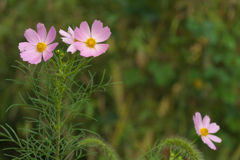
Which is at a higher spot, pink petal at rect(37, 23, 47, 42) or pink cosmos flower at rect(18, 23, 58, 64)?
pink petal at rect(37, 23, 47, 42)

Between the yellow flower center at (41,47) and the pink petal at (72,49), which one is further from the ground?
the pink petal at (72,49)

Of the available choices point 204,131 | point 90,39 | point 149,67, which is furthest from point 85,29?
point 149,67

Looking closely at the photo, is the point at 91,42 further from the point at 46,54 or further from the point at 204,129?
the point at 204,129

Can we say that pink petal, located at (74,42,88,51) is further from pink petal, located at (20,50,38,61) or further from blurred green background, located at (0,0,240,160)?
blurred green background, located at (0,0,240,160)

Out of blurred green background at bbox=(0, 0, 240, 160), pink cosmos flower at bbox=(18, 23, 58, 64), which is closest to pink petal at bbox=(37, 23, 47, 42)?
pink cosmos flower at bbox=(18, 23, 58, 64)

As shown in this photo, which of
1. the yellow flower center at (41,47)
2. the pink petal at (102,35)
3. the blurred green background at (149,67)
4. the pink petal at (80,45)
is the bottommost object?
→ the yellow flower center at (41,47)

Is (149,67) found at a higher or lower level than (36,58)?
higher

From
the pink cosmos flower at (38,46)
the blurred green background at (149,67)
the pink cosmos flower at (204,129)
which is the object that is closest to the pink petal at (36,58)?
the pink cosmos flower at (38,46)

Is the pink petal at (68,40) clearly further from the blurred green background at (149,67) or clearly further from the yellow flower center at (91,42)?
the blurred green background at (149,67)
